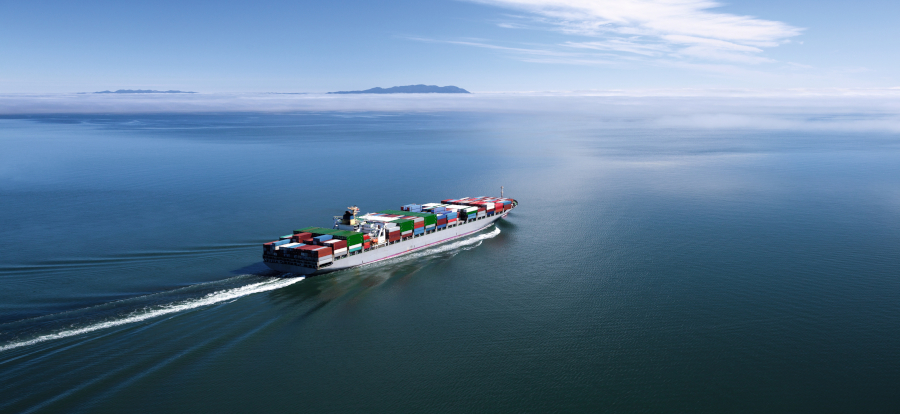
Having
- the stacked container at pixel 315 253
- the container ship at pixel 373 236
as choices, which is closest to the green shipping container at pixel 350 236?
the container ship at pixel 373 236

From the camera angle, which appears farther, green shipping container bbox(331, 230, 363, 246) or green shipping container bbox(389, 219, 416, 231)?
green shipping container bbox(389, 219, 416, 231)

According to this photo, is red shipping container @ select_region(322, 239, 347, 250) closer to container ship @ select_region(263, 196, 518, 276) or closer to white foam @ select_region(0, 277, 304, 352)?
container ship @ select_region(263, 196, 518, 276)

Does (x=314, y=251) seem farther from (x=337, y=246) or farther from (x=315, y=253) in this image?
(x=337, y=246)

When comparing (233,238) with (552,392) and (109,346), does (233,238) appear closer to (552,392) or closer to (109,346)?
(109,346)

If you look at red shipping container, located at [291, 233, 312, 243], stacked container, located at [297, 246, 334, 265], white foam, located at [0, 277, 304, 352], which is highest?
red shipping container, located at [291, 233, 312, 243]

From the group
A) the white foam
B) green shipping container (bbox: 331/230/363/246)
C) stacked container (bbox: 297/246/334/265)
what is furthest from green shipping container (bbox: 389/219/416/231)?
the white foam

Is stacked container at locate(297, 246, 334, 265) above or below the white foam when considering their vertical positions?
above

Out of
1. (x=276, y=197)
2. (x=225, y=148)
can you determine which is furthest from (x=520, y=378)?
(x=225, y=148)

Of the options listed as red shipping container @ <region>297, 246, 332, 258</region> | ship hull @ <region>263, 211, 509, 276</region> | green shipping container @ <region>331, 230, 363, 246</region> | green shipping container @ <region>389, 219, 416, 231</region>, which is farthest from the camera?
green shipping container @ <region>389, 219, 416, 231</region>
